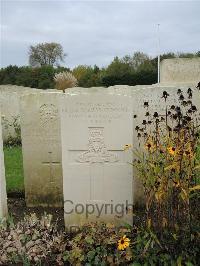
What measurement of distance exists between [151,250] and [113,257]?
362 millimetres

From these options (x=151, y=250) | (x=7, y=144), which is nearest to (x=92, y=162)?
(x=151, y=250)

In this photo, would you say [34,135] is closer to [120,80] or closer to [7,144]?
[7,144]

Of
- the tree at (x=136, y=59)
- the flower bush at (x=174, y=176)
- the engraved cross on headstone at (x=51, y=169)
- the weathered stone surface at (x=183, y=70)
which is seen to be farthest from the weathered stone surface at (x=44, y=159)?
the tree at (x=136, y=59)

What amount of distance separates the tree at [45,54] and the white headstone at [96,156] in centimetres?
3895

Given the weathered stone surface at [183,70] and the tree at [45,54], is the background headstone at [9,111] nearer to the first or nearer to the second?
the weathered stone surface at [183,70]

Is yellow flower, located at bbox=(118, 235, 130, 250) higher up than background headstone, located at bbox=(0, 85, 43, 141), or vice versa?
background headstone, located at bbox=(0, 85, 43, 141)

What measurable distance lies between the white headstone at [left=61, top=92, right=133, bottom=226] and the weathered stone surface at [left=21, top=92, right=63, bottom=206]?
1.24 m

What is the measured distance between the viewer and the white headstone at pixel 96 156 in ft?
14.4

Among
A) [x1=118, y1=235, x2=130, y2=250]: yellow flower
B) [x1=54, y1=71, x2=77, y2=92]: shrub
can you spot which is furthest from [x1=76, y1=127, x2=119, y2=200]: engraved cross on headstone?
[x1=54, y1=71, x2=77, y2=92]: shrub

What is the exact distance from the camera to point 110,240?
3.88 m

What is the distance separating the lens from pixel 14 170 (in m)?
7.86

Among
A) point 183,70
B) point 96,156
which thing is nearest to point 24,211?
point 96,156

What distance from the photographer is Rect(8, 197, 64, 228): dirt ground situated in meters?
5.18

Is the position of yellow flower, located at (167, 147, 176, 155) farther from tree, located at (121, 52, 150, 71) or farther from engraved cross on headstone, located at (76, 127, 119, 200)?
tree, located at (121, 52, 150, 71)
